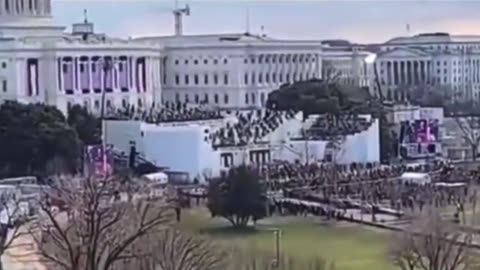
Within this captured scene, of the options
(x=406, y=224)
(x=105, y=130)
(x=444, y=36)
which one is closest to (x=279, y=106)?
(x=105, y=130)

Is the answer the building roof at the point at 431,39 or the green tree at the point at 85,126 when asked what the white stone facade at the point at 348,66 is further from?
the green tree at the point at 85,126

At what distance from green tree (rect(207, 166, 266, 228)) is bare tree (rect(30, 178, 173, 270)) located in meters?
3.71

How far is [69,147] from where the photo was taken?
1294 inches

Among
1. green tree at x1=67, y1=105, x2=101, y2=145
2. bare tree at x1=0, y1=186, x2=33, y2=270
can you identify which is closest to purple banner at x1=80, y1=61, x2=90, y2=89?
green tree at x1=67, y1=105, x2=101, y2=145

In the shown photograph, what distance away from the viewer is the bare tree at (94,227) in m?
15.5

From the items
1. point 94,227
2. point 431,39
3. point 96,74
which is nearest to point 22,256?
point 94,227

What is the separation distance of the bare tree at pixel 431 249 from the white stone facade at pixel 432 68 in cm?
4421

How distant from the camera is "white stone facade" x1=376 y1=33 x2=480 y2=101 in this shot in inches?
2714

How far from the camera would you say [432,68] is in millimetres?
71375

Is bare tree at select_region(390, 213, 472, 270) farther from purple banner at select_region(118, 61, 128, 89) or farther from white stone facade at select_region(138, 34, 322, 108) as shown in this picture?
white stone facade at select_region(138, 34, 322, 108)

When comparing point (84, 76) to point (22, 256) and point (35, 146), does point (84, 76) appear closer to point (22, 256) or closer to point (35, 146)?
point (35, 146)

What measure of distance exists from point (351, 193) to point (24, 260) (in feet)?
35.1

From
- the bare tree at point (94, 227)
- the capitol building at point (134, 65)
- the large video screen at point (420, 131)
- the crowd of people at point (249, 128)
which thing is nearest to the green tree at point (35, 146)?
the crowd of people at point (249, 128)

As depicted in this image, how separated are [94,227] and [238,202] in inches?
451
